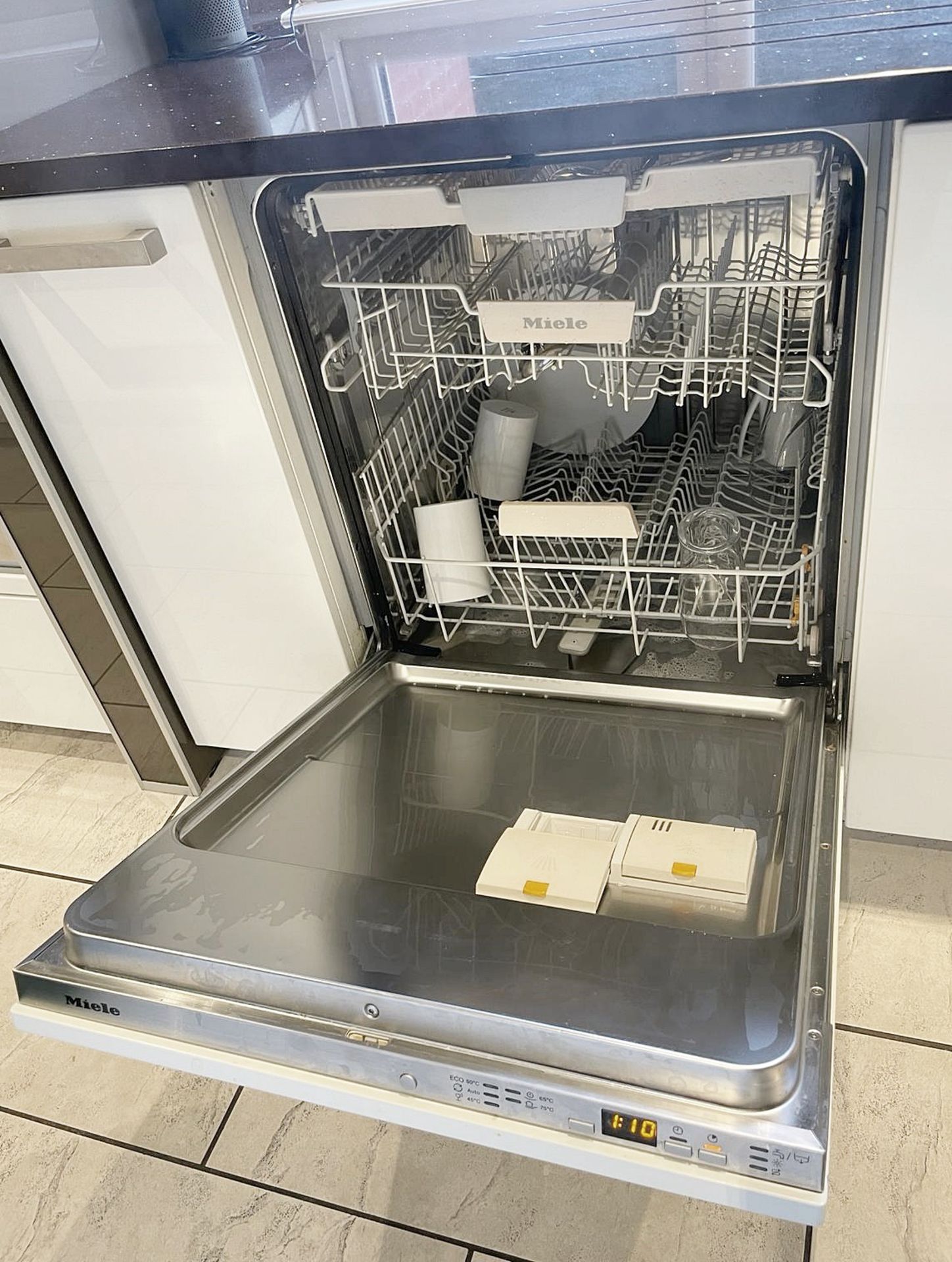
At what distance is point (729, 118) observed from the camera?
0.77m

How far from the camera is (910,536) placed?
97cm

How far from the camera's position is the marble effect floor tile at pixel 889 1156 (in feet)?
3.33

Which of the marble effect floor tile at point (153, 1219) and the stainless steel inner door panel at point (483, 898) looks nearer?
the stainless steel inner door panel at point (483, 898)

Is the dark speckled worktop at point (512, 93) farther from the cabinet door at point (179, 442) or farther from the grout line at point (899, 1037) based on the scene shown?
the grout line at point (899, 1037)

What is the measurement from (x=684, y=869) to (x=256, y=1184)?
0.70m

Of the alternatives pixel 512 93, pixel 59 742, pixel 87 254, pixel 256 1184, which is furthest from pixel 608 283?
pixel 59 742

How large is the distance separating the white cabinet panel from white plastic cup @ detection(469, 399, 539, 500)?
2.29 ft

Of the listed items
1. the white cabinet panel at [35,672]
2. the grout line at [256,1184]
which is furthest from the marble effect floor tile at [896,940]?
the white cabinet panel at [35,672]

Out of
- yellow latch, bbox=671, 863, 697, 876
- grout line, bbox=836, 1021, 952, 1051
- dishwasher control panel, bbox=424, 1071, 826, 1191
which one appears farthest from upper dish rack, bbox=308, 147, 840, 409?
grout line, bbox=836, 1021, 952, 1051

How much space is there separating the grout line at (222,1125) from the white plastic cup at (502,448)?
85cm

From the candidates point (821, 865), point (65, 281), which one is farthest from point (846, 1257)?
point (65, 281)

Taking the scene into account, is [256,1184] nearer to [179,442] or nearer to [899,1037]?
[899,1037]

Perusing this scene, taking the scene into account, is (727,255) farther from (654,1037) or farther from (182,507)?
(654,1037)

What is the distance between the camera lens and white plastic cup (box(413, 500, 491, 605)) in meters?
1.28
